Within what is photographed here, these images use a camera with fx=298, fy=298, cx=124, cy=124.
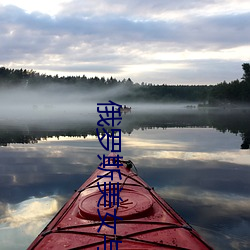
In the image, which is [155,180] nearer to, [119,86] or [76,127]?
[76,127]

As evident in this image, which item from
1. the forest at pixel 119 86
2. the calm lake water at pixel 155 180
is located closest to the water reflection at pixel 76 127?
the calm lake water at pixel 155 180

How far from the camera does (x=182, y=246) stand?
4.52 m

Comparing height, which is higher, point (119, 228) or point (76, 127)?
point (76, 127)

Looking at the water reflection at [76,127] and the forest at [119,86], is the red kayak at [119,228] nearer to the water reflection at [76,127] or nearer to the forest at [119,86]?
the water reflection at [76,127]

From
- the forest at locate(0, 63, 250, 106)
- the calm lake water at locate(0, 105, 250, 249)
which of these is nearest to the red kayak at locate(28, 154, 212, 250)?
the calm lake water at locate(0, 105, 250, 249)

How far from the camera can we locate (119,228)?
4910 mm

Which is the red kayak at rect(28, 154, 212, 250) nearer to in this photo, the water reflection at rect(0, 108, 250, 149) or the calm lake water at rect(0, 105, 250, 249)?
the calm lake water at rect(0, 105, 250, 249)

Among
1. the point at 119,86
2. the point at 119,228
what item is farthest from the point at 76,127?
the point at 119,86

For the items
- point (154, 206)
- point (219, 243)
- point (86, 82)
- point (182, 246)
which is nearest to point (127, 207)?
point (154, 206)

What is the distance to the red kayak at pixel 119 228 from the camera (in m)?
4.45

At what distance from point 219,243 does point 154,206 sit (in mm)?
2029

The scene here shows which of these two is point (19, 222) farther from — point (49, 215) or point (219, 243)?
point (219, 243)

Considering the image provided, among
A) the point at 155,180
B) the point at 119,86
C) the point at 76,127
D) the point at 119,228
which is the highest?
the point at 119,86

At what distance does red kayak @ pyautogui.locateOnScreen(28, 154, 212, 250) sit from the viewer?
14.6 feet
